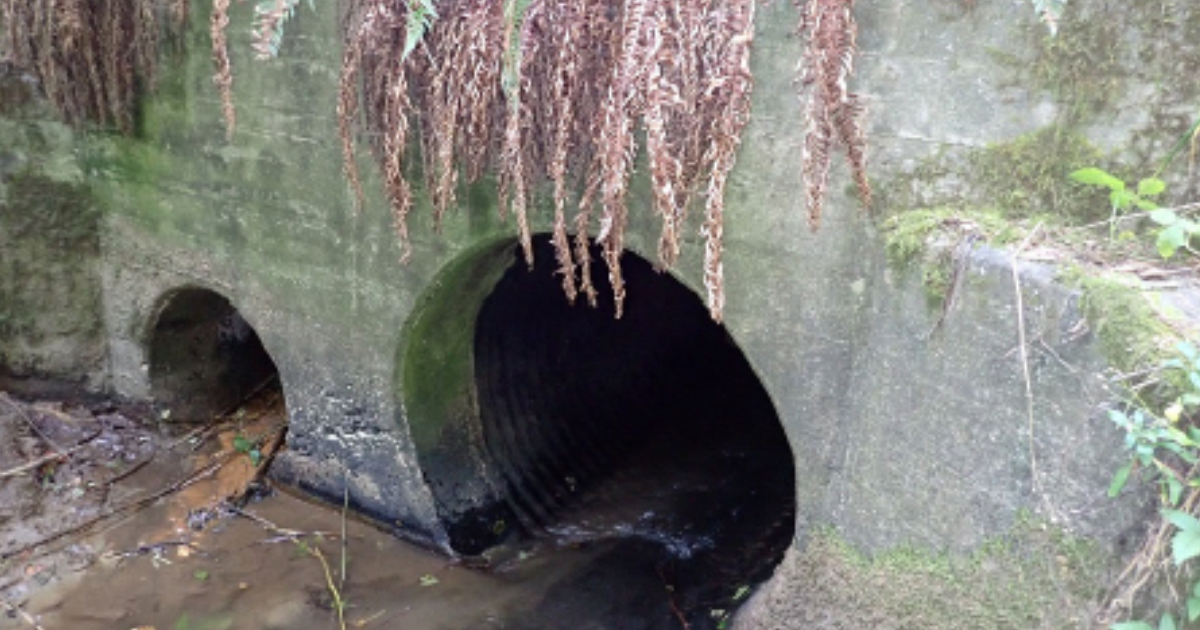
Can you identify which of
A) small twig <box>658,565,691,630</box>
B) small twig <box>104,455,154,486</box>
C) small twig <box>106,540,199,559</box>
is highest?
small twig <box>104,455,154,486</box>

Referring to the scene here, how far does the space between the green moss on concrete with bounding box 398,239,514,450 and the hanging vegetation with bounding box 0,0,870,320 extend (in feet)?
1.11

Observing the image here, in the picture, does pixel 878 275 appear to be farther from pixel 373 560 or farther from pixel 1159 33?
pixel 373 560

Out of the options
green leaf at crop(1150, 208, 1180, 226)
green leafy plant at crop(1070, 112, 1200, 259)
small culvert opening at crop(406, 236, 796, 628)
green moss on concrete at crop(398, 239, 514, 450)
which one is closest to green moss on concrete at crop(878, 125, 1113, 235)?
green leafy plant at crop(1070, 112, 1200, 259)

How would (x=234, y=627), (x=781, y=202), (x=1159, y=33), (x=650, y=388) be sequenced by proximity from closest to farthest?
(x=1159, y=33)
(x=781, y=202)
(x=234, y=627)
(x=650, y=388)

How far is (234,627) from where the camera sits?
4.58 meters

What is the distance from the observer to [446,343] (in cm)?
510

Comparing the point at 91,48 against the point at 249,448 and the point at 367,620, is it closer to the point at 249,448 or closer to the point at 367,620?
the point at 249,448

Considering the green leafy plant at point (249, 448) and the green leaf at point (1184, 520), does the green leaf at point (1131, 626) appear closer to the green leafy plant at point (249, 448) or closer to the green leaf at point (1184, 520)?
the green leaf at point (1184, 520)

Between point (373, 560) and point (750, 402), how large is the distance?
3241 millimetres

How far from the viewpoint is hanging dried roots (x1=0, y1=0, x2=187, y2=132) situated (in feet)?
16.1

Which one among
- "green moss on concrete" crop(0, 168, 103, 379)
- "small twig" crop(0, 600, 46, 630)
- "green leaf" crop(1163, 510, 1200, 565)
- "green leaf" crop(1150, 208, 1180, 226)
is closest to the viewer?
"green leaf" crop(1163, 510, 1200, 565)

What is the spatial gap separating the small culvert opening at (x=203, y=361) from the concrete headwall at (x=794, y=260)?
204 mm

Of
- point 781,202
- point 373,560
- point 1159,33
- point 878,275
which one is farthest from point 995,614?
point 373,560

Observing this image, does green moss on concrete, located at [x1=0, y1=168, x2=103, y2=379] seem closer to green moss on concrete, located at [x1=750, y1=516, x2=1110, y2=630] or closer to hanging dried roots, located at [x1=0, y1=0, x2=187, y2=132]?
hanging dried roots, located at [x1=0, y1=0, x2=187, y2=132]
